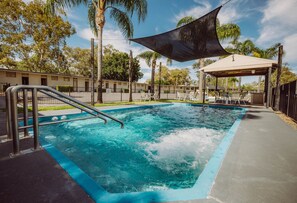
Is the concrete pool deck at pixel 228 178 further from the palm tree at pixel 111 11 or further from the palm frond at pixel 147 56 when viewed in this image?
the palm frond at pixel 147 56

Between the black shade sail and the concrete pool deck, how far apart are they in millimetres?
4294

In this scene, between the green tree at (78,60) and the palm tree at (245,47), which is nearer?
the palm tree at (245,47)

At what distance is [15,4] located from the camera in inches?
632

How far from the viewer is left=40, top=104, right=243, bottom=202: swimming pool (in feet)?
5.03

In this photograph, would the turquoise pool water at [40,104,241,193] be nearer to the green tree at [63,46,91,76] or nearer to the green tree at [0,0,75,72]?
the green tree at [0,0,75,72]

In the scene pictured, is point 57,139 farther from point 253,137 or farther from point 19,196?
point 253,137

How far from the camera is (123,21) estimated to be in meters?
Answer: 10.4

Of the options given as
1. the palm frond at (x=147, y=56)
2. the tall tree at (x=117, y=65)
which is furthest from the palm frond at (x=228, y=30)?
the tall tree at (x=117, y=65)

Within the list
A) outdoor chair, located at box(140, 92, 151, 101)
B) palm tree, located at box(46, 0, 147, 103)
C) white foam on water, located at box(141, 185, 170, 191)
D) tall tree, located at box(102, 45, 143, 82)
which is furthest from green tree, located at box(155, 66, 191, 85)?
white foam on water, located at box(141, 185, 170, 191)

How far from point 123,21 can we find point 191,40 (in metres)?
6.36

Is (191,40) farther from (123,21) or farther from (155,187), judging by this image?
(123,21)

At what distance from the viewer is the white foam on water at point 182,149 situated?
305 centimetres

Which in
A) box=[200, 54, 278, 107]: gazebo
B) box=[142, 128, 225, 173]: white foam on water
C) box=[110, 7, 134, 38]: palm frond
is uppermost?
box=[110, 7, 134, 38]: palm frond

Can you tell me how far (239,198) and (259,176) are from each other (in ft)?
2.08
